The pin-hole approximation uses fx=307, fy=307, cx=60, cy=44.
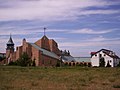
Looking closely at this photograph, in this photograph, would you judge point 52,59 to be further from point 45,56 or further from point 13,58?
point 13,58

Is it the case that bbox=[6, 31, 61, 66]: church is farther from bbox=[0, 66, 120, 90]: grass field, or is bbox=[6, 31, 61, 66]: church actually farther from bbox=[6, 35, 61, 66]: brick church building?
bbox=[0, 66, 120, 90]: grass field

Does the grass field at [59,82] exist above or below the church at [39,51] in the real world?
below

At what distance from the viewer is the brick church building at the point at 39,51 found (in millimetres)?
102750

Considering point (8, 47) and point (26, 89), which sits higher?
point (8, 47)

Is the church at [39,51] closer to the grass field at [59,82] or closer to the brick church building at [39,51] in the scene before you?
the brick church building at [39,51]

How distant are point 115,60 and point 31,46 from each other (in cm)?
3343

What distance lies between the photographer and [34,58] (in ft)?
336

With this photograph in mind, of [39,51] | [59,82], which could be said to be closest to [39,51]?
[39,51]

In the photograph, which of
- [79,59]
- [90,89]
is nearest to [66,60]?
[79,59]

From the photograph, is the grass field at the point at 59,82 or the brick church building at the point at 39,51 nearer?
the grass field at the point at 59,82

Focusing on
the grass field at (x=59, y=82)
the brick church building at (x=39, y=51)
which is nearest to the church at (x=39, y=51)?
the brick church building at (x=39, y=51)

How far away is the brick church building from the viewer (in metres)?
103

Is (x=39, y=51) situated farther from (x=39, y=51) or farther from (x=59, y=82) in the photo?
(x=59, y=82)

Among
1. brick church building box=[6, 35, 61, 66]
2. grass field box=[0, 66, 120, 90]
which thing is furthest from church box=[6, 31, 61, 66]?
grass field box=[0, 66, 120, 90]
